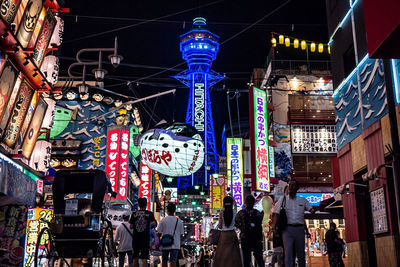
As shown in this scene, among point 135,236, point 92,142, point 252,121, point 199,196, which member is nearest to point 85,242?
point 135,236

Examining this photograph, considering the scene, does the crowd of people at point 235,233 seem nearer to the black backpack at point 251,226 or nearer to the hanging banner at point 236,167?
the black backpack at point 251,226

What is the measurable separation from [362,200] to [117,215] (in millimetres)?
19403

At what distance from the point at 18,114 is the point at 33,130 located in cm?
171

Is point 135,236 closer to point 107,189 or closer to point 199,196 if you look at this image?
point 107,189

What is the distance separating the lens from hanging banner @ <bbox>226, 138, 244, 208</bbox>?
3172 cm

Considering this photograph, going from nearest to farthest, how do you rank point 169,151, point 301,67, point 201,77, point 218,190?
point 169,151, point 301,67, point 218,190, point 201,77

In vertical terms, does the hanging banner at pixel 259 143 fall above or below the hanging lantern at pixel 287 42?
below

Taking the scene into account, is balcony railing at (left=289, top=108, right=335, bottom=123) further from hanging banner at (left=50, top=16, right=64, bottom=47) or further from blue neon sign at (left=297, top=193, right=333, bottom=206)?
hanging banner at (left=50, top=16, right=64, bottom=47)

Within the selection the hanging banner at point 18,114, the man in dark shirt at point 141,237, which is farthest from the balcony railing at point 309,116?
the man in dark shirt at point 141,237

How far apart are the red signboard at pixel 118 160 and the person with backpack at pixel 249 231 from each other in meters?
17.4

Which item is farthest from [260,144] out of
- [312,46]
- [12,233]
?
[12,233]

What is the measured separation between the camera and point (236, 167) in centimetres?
3300

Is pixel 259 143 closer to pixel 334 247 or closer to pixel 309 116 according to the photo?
pixel 309 116

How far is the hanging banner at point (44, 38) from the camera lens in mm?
15594
